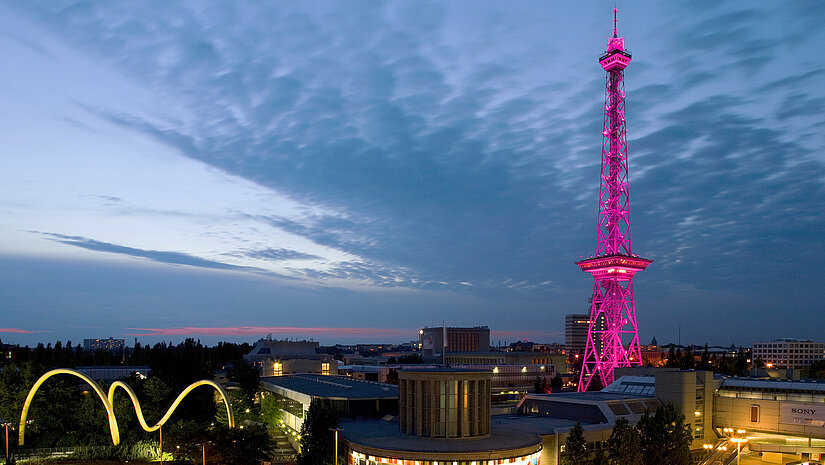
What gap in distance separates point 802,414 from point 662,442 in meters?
24.4

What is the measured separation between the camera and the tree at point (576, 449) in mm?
59531

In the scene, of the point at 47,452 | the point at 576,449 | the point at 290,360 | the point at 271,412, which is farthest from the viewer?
the point at 290,360

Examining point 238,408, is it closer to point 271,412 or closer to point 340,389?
point 271,412

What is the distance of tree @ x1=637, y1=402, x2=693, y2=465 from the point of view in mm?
62094

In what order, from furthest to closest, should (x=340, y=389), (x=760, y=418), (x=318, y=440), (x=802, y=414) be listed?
1. (x=340, y=389)
2. (x=760, y=418)
3. (x=802, y=414)
4. (x=318, y=440)

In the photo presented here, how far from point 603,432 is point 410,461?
23.3m

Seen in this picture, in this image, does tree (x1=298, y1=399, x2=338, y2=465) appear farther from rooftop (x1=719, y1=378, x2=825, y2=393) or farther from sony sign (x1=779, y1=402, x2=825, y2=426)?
sony sign (x1=779, y1=402, x2=825, y2=426)

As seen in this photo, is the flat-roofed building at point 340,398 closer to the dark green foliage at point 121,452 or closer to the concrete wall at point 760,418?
the dark green foliage at point 121,452

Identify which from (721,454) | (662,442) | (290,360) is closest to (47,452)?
(662,442)

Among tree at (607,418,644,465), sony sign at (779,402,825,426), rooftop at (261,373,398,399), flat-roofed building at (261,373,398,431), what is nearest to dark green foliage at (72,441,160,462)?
flat-roofed building at (261,373,398,431)

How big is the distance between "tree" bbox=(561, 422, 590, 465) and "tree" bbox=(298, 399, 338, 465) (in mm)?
20805

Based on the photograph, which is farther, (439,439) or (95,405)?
(95,405)

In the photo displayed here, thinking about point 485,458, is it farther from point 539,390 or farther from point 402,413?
point 539,390

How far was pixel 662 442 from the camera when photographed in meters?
62.3
